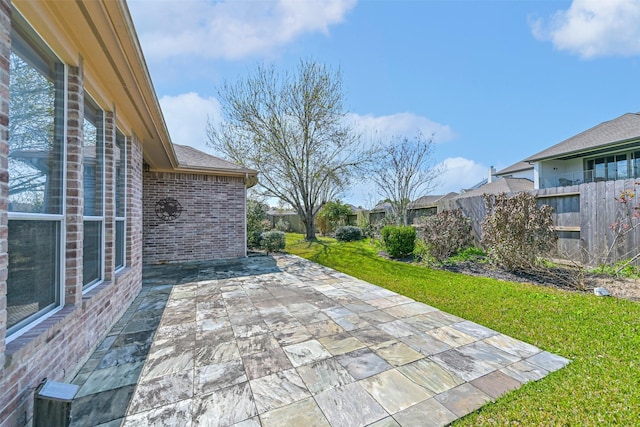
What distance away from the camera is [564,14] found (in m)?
6.28

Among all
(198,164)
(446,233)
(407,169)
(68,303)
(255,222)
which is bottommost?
(68,303)

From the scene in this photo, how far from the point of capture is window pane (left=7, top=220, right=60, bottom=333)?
178 cm

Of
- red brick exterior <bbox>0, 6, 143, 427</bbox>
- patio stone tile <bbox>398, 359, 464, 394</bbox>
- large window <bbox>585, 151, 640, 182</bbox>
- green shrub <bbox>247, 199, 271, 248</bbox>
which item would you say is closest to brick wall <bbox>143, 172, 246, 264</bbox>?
green shrub <bbox>247, 199, 271, 248</bbox>

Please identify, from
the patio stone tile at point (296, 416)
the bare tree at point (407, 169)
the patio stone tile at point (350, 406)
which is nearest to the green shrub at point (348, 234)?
the bare tree at point (407, 169)

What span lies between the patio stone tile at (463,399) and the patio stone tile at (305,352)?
1164 millimetres

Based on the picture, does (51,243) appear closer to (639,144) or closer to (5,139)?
(5,139)

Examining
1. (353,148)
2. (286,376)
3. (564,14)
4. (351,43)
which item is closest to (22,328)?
(286,376)

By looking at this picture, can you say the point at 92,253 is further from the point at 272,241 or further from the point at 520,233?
the point at 520,233

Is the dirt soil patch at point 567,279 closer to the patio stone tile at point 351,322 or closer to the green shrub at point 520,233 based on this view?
the green shrub at point 520,233

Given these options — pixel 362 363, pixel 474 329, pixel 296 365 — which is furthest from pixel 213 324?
pixel 474 329

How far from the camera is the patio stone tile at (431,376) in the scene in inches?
93.4

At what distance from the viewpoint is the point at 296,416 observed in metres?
2.00

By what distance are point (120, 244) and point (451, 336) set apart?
16.6 feet

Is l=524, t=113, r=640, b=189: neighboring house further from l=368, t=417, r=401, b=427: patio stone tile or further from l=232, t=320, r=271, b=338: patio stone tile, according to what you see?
l=232, t=320, r=271, b=338: patio stone tile
